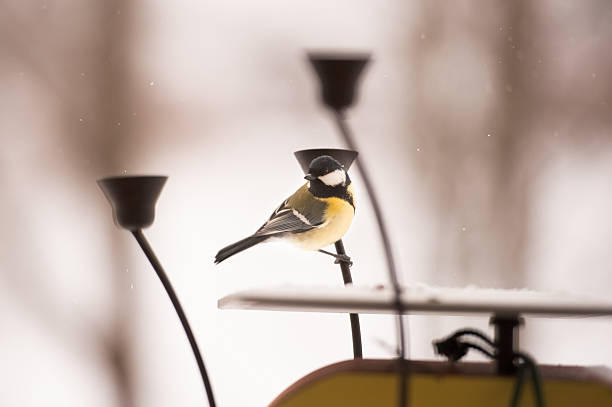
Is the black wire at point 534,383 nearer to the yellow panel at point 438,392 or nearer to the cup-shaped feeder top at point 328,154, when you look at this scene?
the yellow panel at point 438,392

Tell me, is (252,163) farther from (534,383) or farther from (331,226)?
(534,383)

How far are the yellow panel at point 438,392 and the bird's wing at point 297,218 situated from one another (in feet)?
0.98

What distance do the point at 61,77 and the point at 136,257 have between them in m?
0.50

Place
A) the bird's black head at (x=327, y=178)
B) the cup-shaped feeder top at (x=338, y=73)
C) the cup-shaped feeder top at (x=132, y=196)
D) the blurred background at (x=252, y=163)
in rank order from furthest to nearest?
1. the blurred background at (x=252, y=163)
2. the bird's black head at (x=327, y=178)
3. the cup-shaped feeder top at (x=132, y=196)
4. the cup-shaped feeder top at (x=338, y=73)

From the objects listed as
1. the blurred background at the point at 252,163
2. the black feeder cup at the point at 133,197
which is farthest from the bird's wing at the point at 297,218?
the blurred background at the point at 252,163

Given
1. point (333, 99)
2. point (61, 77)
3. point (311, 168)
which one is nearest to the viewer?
point (333, 99)

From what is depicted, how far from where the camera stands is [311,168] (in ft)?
2.98

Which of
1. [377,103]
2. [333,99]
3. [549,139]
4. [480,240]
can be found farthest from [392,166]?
[333,99]

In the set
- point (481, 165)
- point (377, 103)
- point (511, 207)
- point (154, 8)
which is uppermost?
point (154, 8)

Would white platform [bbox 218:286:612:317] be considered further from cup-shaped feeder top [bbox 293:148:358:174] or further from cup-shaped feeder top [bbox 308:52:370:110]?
cup-shaped feeder top [bbox 293:148:358:174]

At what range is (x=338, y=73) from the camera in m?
0.69

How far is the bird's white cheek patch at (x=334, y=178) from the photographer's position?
923 millimetres

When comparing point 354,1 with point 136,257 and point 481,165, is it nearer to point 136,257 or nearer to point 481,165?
point 481,165

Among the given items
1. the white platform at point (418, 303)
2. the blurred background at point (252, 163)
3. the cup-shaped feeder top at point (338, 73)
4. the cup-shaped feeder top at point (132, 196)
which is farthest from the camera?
the blurred background at point (252, 163)
